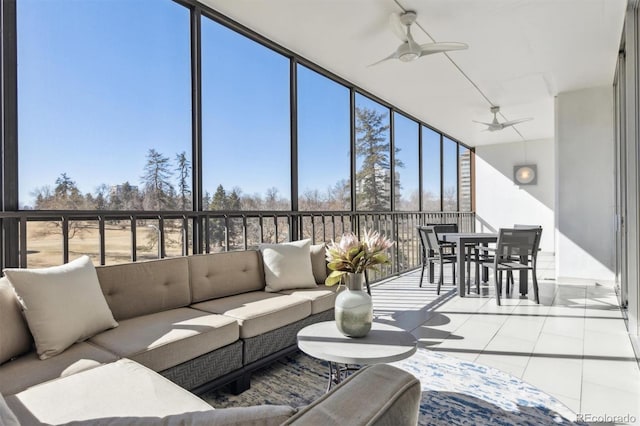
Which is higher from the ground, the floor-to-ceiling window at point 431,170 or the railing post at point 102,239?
the floor-to-ceiling window at point 431,170

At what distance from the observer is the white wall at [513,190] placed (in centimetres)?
933

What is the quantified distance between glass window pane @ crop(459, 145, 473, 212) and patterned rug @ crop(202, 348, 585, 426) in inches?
319

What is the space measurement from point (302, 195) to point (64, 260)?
2618mm

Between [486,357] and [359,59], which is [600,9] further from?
[486,357]

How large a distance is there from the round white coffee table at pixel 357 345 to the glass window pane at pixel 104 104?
6.00 ft

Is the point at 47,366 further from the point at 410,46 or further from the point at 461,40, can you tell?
the point at 461,40

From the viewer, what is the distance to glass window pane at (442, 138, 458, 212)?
28.7 feet

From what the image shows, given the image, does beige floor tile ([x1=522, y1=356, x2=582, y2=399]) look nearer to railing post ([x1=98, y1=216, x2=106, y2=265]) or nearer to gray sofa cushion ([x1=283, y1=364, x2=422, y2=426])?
gray sofa cushion ([x1=283, y1=364, x2=422, y2=426])

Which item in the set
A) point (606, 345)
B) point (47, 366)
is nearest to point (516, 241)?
point (606, 345)

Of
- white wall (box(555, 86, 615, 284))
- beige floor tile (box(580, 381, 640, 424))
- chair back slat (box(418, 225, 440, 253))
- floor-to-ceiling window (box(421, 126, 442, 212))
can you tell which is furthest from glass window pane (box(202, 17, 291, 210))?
white wall (box(555, 86, 615, 284))

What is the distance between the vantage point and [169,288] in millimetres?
2480

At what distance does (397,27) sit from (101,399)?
12.3ft

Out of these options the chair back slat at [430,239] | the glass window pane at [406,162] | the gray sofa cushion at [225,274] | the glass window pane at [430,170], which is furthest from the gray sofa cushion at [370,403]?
the glass window pane at [430,170]

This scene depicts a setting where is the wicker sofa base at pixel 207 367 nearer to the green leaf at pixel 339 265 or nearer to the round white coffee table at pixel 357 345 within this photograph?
the round white coffee table at pixel 357 345
